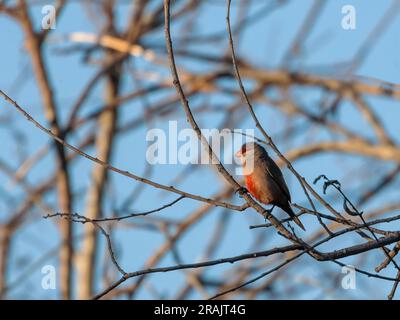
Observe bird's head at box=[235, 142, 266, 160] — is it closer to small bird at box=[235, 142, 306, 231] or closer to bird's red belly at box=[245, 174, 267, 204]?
small bird at box=[235, 142, 306, 231]

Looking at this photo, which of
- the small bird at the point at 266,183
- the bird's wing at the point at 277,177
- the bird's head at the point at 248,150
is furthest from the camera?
the bird's head at the point at 248,150

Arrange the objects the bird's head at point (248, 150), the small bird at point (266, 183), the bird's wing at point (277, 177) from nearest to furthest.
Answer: the small bird at point (266, 183), the bird's wing at point (277, 177), the bird's head at point (248, 150)

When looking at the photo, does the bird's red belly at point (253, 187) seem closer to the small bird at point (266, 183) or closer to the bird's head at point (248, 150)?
the small bird at point (266, 183)

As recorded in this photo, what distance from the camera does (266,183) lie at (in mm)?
5832

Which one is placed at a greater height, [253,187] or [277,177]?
[277,177]

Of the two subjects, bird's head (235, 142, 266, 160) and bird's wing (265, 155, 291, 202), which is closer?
bird's wing (265, 155, 291, 202)

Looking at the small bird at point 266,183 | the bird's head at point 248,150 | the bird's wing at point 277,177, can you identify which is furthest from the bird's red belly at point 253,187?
the bird's head at point 248,150

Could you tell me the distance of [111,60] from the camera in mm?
11078

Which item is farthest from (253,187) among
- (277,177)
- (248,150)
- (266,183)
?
(248,150)

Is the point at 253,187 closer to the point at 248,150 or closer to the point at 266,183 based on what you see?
Result: the point at 266,183

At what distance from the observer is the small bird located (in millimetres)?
5820

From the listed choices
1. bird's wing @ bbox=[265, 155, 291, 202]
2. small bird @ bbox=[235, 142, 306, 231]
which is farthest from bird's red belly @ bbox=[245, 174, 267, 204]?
bird's wing @ bbox=[265, 155, 291, 202]

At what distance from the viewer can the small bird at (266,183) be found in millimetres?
5820
